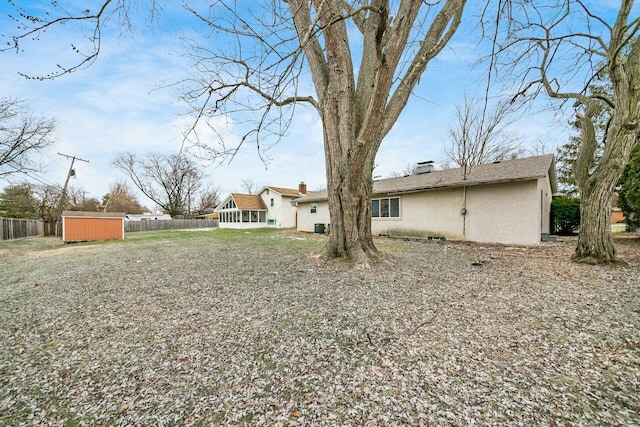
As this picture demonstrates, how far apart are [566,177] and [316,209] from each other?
20.6 meters

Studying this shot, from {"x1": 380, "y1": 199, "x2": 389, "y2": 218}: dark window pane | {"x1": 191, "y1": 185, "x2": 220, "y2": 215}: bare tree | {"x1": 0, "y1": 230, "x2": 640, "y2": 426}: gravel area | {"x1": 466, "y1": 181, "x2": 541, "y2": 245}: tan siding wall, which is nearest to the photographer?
{"x1": 0, "y1": 230, "x2": 640, "y2": 426}: gravel area

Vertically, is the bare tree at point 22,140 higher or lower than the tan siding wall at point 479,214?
higher

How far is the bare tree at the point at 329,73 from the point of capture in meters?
3.74

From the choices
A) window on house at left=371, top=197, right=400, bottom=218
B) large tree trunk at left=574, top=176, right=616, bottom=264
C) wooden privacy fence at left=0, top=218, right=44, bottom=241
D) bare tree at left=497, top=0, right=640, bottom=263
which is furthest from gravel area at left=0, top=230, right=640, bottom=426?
wooden privacy fence at left=0, top=218, right=44, bottom=241

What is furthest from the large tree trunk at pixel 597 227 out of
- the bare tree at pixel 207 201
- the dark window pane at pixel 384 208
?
the bare tree at pixel 207 201

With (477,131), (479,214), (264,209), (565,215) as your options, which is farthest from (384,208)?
(264,209)

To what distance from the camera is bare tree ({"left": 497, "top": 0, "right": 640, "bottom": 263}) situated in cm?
543

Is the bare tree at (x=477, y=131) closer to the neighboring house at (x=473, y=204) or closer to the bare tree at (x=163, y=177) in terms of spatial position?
the neighboring house at (x=473, y=204)

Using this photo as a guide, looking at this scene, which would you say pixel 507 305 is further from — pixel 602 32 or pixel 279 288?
pixel 602 32

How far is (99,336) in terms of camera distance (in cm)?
280

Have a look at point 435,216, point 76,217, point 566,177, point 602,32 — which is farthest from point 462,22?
point 566,177

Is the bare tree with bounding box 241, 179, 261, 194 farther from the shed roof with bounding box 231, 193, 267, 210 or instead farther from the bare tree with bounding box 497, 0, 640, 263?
the bare tree with bounding box 497, 0, 640, 263

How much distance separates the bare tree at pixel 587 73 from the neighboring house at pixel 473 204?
263 cm

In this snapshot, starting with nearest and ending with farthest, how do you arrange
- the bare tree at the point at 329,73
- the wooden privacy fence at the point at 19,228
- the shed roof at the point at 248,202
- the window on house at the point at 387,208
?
the bare tree at the point at 329,73 → the window on house at the point at 387,208 → the wooden privacy fence at the point at 19,228 → the shed roof at the point at 248,202
